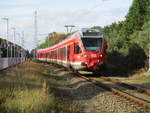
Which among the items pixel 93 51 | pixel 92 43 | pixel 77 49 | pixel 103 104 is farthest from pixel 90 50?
pixel 103 104

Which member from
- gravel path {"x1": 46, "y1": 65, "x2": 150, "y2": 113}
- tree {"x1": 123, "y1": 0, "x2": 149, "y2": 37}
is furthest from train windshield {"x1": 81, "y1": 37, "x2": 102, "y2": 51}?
tree {"x1": 123, "y1": 0, "x2": 149, "y2": 37}

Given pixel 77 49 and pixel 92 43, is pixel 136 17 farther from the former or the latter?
pixel 92 43

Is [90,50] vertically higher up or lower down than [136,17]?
lower down

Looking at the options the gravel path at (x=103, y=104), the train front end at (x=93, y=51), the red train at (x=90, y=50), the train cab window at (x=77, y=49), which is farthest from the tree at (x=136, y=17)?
the gravel path at (x=103, y=104)

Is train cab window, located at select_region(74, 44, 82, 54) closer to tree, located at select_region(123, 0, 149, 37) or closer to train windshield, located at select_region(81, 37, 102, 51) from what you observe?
train windshield, located at select_region(81, 37, 102, 51)

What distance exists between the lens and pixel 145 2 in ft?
231

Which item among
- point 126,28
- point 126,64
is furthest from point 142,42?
point 126,28

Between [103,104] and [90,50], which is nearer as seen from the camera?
[103,104]

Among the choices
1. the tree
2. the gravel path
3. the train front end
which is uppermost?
the tree

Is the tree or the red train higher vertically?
the tree

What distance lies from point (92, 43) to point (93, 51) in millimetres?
691

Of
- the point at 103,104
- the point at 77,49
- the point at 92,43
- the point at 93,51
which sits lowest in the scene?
the point at 103,104

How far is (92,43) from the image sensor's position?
2384 centimetres

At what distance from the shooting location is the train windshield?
23609 millimetres
